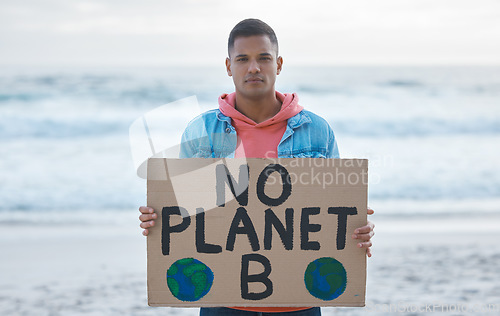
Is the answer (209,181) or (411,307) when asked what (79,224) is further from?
(209,181)

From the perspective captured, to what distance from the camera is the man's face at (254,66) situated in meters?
2.16

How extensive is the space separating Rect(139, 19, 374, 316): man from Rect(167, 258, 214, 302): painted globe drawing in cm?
12

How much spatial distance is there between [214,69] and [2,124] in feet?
31.2

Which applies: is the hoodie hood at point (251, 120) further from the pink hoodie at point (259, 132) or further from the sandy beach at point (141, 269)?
the sandy beach at point (141, 269)

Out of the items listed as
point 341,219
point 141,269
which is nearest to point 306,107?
point 141,269

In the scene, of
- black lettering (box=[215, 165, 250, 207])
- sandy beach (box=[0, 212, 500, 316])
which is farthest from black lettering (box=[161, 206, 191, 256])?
sandy beach (box=[0, 212, 500, 316])

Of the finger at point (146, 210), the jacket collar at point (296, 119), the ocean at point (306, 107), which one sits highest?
the ocean at point (306, 107)

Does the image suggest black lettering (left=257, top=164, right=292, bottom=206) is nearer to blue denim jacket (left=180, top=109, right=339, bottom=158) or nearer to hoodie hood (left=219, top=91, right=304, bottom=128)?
blue denim jacket (left=180, top=109, right=339, bottom=158)

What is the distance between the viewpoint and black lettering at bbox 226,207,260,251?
7.00ft

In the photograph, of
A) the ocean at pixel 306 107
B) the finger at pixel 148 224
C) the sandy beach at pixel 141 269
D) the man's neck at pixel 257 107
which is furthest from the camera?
the ocean at pixel 306 107

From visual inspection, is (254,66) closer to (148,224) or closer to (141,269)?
(148,224)

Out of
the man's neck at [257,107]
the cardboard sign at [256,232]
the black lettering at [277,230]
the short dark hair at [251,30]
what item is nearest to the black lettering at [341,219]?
the cardboard sign at [256,232]

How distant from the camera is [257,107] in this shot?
7.35 ft

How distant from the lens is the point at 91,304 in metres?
4.11
